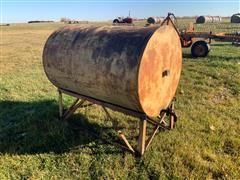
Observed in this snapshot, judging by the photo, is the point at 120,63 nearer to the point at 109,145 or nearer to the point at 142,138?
the point at 142,138

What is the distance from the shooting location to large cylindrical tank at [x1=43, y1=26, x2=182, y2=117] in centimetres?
470

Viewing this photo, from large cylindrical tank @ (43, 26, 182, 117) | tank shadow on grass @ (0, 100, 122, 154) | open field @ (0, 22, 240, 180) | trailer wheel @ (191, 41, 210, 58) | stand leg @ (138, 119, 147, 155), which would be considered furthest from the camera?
trailer wheel @ (191, 41, 210, 58)

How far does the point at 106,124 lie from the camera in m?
6.87

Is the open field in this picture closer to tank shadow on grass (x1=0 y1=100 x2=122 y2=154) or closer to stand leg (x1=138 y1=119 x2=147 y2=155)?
tank shadow on grass (x1=0 y1=100 x2=122 y2=154)

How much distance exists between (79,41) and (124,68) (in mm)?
1463

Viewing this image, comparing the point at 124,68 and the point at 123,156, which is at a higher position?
the point at 124,68

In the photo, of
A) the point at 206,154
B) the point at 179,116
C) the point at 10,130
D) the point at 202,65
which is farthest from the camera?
the point at 202,65

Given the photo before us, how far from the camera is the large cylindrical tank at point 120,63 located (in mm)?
4695

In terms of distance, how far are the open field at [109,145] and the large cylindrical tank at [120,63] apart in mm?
971

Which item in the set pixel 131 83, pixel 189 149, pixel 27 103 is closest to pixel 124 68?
pixel 131 83

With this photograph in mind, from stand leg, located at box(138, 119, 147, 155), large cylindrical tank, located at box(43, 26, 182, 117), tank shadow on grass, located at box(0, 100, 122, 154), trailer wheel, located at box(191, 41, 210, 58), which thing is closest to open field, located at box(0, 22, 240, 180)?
tank shadow on grass, located at box(0, 100, 122, 154)

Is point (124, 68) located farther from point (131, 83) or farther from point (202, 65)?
point (202, 65)

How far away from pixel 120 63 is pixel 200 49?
37.6ft

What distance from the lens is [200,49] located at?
15.2 metres
